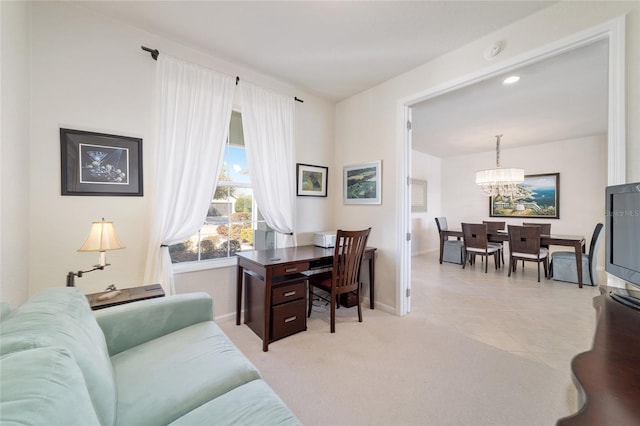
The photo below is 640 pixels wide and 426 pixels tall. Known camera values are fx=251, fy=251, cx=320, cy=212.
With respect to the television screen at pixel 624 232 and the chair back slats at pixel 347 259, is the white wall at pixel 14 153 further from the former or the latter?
the television screen at pixel 624 232

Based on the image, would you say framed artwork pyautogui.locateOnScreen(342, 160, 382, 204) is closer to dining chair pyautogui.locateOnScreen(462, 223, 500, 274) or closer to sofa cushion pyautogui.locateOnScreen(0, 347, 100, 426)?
sofa cushion pyautogui.locateOnScreen(0, 347, 100, 426)

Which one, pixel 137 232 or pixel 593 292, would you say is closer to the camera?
pixel 137 232

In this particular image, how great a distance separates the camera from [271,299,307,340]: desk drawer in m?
2.28

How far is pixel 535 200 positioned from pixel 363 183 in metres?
4.89

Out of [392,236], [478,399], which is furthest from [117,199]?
[478,399]

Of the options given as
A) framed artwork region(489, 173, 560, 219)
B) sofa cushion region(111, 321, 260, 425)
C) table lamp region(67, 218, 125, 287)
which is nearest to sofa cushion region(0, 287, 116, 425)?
sofa cushion region(111, 321, 260, 425)

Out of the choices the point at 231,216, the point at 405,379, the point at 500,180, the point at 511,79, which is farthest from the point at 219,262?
the point at 500,180

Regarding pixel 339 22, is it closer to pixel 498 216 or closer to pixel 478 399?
pixel 478 399

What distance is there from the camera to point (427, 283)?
4.11 metres

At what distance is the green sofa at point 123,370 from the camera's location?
1.93 ft

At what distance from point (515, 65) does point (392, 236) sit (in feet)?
6.17

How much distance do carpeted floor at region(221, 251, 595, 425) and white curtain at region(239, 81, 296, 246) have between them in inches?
48.0

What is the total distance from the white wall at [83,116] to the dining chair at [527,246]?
510cm

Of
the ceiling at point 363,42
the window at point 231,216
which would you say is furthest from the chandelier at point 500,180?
the window at point 231,216
